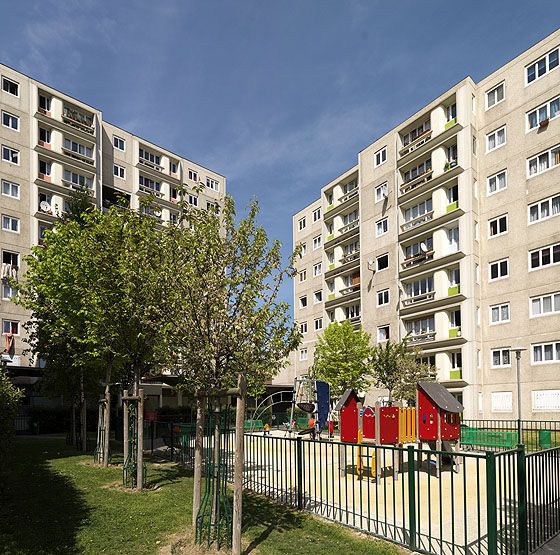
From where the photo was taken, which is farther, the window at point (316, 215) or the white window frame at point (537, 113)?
the window at point (316, 215)

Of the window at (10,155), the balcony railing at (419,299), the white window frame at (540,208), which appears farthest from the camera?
the window at (10,155)

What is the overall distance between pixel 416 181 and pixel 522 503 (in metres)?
38.0

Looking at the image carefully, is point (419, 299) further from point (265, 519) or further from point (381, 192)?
point (265, 519)

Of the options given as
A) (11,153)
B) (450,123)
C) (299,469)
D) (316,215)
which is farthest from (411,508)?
(316,215)

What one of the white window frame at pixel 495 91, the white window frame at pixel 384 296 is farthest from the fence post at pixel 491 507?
the white window frame at pixel 384 296

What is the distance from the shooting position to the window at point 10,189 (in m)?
43.1

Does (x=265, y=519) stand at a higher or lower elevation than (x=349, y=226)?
lower

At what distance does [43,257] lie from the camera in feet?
70.0

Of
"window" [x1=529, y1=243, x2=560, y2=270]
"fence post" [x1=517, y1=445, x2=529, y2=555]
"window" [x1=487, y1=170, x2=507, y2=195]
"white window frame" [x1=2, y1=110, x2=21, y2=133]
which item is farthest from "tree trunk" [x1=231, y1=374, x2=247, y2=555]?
"white window frame" [x1=2, y1=110, x2=21, y2=133]

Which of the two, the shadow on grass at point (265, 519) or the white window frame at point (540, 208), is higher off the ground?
the white window frame at point (540, 208)

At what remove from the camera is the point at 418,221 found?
4322cm

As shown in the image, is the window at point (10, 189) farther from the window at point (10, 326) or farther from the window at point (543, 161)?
the window at point (543, 161)

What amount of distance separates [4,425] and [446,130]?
37.1m

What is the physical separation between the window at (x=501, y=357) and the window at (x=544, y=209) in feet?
28.6
